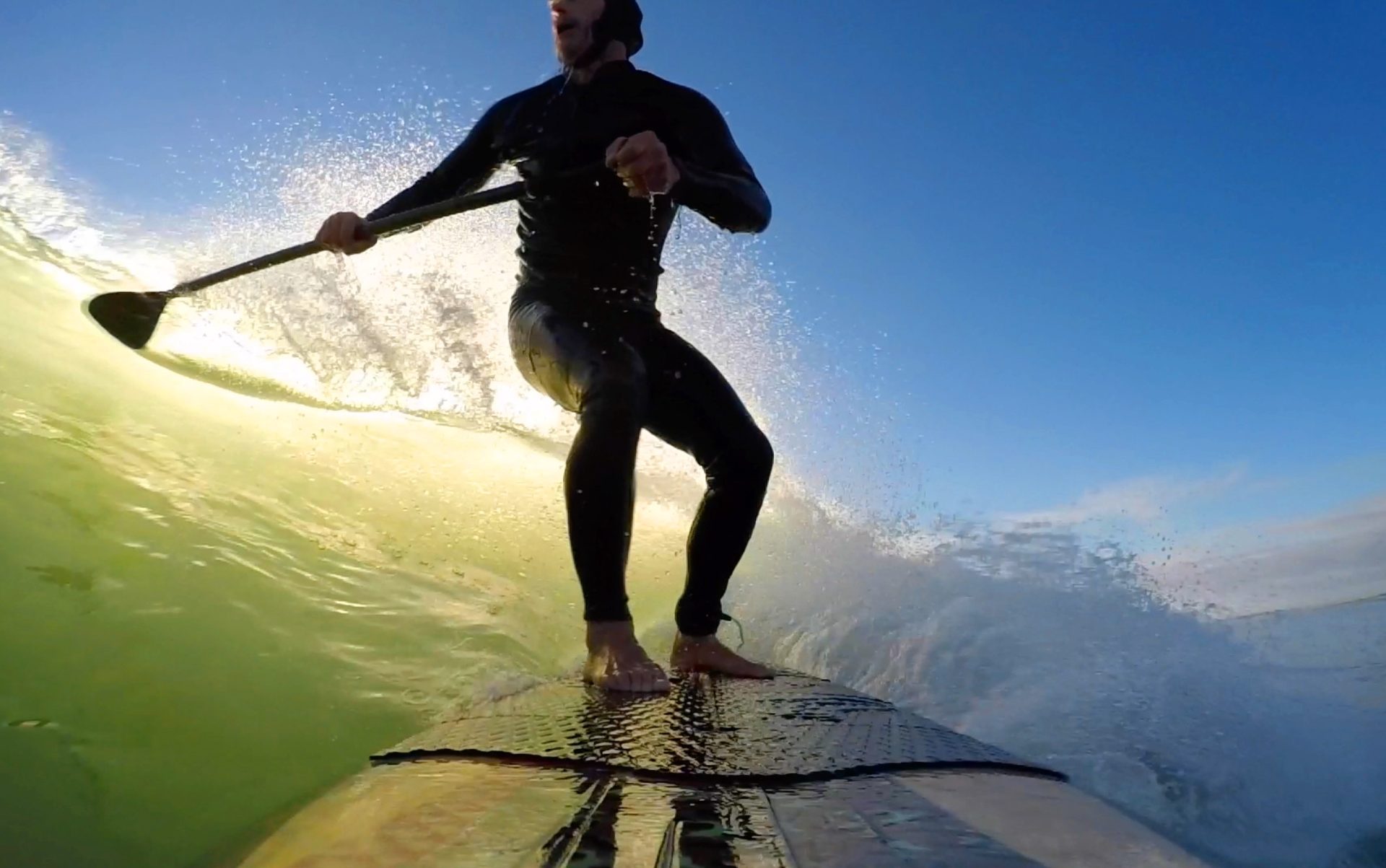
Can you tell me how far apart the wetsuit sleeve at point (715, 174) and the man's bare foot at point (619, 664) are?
104cm

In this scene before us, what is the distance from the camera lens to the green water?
4.60 feet

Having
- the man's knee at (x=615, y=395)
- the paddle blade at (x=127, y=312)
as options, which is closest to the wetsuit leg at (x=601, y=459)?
the man's knee at (x=615, y=395)

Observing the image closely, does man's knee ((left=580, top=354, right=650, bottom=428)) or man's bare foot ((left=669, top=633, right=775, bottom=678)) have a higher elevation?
man's knee ((left=580, top=354, right=650, bottom=428))

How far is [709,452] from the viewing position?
2.55 m

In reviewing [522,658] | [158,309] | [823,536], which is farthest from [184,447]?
[823,536]

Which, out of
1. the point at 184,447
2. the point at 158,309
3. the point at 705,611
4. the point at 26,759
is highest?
the point at 158,309

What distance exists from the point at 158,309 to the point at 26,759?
2.34 m

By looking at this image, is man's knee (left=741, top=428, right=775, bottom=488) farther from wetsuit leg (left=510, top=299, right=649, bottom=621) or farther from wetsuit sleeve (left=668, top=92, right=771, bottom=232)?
wetsuit sleeve (left=668, top=92, right=771, bottom=232)

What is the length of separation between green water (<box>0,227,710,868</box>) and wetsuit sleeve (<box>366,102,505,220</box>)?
3.72ft

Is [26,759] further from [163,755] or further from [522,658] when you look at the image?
[522,658]

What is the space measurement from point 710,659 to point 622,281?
3.48 ft

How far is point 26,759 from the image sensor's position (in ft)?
4.50

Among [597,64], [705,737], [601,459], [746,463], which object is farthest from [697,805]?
[597,64]

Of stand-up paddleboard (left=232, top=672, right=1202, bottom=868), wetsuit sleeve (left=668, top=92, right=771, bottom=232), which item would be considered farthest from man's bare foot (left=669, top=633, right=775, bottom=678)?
wetsuit sleeve (left=668, top=92, right=771, bottom=232)
